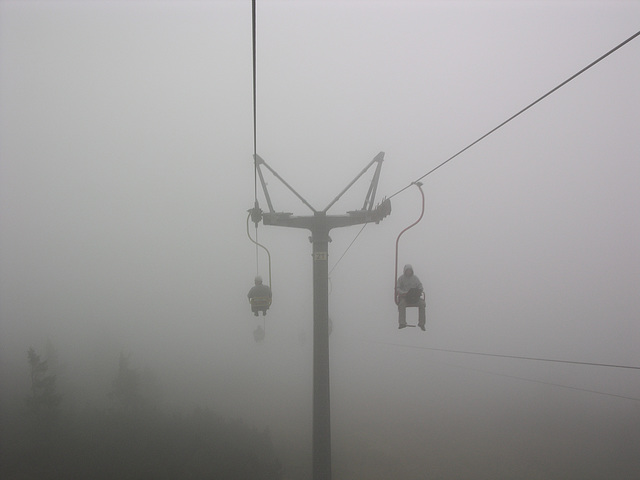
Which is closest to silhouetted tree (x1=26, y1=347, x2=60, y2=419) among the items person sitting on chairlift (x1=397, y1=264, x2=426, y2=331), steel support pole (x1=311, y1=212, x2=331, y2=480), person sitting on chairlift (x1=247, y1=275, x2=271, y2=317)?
person sitting on chairlift (x1=247, y1=275, x2=271, y2=317)

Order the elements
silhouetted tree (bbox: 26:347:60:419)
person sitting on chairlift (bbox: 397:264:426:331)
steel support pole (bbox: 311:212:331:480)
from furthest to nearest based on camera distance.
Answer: silhouetted tree (bbox: 26:347:60:419) < person sitting on chairlift (bbox: 397:264:426:331) < steel support pole (bbox: 311:212:331:480)

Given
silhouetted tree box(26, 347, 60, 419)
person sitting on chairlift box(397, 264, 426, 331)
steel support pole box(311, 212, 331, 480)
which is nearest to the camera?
steel support pole box(311, 212, 331, 480)

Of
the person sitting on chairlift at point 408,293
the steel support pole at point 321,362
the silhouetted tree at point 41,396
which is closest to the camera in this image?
the steel support pole at point 321,362

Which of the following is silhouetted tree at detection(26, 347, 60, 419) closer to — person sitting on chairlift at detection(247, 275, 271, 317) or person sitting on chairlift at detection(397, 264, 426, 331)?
person sitting on chairlift at detection(247, 275, 271, 317)

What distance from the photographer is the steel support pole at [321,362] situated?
614cm

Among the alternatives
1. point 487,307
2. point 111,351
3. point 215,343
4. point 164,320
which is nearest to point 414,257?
point 487,307

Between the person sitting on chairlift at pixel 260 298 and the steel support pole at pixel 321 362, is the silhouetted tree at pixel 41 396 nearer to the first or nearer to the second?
the person sitting on chairlift at pixel 260 298

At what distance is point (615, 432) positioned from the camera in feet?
140

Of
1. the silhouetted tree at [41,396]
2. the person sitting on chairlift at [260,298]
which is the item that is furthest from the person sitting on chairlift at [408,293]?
the silhouetted tree at [41,396]

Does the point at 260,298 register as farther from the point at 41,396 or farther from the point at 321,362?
the point at 41,396

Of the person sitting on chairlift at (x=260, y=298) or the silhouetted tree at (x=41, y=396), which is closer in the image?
the person sitting on chairlift at (x=260, y=298)

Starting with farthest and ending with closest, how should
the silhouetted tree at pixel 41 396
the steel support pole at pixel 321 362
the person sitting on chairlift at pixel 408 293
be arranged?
the silhouetted tree at pixel 41 396
the person sitting on chairlift at pixel 408 293
the steel support pole at pixel 321 362

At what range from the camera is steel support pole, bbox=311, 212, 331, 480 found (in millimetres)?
6137

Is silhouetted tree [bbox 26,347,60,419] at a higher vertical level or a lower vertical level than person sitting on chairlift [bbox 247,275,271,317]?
lower
